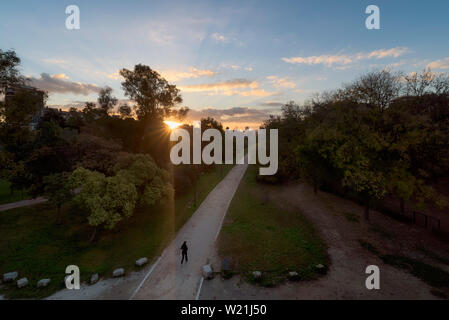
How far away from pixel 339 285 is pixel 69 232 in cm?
2093

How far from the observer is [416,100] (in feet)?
55.5

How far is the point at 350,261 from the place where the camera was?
12141 mm

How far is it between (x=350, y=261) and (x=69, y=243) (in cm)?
2070

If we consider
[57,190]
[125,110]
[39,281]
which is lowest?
[39,281]

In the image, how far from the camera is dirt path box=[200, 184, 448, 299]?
9.40 m

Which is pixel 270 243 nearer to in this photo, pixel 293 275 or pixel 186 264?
pixel 293 275

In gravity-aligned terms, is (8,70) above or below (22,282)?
above

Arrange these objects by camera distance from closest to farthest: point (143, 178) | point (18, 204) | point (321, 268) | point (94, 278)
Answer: point (94, 278) < point (321, 268) < point (143, 178) < point (18, 204)

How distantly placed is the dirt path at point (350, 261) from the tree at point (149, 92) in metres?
23.1

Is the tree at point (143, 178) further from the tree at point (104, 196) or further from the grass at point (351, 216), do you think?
the grass at point (351, 216)

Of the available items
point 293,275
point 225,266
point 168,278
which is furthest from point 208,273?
point 293,275

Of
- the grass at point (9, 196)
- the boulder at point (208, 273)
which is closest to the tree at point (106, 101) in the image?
the grass at point (9, 196)

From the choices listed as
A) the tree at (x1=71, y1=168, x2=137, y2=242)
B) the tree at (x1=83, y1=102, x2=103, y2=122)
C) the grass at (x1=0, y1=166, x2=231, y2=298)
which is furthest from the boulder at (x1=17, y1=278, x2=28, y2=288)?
the tree at (x1=83, y1=102, x2=103, y2=122)

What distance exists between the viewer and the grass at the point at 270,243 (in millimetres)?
11422
